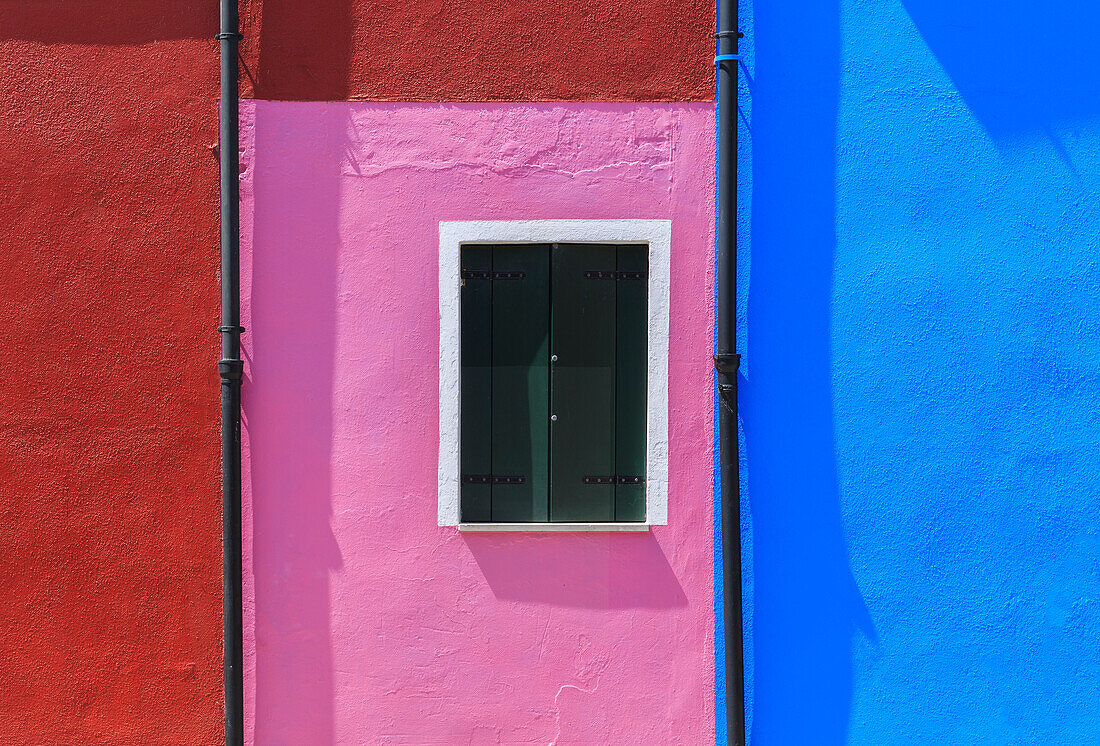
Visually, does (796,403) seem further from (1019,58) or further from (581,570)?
(1019,58)

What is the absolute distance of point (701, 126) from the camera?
329cm

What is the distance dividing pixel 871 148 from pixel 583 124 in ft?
4.25

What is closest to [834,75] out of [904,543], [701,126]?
[701,126]

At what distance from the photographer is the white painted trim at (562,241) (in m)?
3.27

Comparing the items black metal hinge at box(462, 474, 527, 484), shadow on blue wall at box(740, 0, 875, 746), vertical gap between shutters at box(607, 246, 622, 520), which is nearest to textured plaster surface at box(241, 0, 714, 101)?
shadow on blue wall at box(740, 0, 875, 746)

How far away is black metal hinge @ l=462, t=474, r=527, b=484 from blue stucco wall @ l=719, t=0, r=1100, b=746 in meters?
1.02

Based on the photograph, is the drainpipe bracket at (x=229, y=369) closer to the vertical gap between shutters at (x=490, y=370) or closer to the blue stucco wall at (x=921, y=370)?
the vertical gap between shutters at (x=490, y=370)

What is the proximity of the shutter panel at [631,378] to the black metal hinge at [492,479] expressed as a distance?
45 centimetres

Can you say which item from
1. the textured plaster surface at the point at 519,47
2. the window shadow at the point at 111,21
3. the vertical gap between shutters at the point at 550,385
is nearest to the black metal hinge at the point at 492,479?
the vertical gap between shutters at the point at 550,385

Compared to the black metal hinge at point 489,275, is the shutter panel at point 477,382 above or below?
below

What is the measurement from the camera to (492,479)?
3.35 m

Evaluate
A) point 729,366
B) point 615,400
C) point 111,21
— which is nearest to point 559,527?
point 615,400

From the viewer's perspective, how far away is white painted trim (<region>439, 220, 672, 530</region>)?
3266 millimetres

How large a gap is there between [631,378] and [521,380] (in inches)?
20.0
